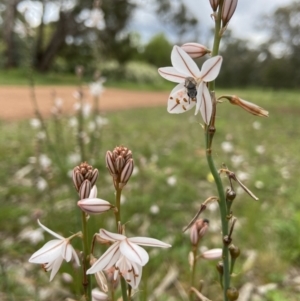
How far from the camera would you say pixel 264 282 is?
90.0 inches

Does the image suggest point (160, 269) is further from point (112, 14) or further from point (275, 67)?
point (112, 14)

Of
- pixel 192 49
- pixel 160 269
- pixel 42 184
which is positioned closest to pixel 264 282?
pixel 160 269

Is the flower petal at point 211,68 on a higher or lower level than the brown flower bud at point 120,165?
higher

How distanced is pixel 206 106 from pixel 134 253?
0.96 ft

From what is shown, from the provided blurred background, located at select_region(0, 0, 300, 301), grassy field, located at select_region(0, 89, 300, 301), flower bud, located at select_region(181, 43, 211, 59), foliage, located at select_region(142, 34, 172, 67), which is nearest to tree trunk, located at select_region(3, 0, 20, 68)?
blurred background, located at select_region(0, 0, 300, 301)

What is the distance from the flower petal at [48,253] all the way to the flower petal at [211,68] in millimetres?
412

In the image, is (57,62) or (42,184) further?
(57,62)

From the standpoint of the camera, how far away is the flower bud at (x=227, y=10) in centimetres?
76

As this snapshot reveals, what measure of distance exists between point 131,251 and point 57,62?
28288 mm

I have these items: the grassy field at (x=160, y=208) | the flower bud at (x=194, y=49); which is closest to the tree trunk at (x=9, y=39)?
the grassy field at (x=160, y=208)

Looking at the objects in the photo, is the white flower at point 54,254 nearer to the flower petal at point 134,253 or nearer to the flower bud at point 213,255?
the flower petal at point 134,253

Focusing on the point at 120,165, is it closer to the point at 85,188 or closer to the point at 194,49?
the point at 85,188

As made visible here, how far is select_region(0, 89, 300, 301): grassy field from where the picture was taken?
2127mm

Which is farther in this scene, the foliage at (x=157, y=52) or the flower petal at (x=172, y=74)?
the foliage at (x=157, y=52)
